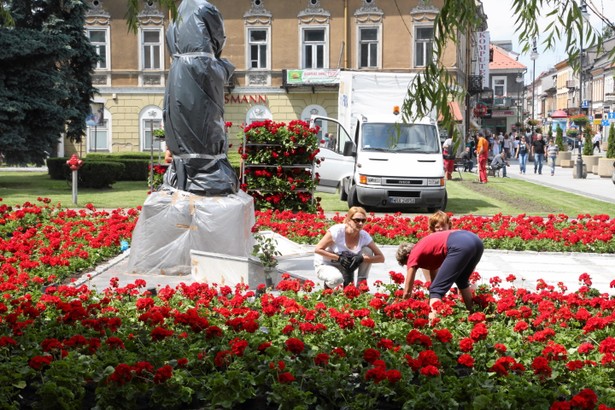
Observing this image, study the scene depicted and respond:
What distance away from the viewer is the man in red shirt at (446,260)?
7215mm

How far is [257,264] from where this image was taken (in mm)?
8961

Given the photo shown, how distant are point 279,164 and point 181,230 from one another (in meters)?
7.37

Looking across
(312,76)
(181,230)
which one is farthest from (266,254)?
(312,76)

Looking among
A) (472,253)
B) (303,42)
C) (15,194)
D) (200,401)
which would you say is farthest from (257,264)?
(303,42)

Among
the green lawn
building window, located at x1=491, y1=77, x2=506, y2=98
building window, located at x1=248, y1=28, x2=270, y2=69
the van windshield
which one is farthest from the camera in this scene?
building window, located at x1=491, y1=77, x2=506, y2=98

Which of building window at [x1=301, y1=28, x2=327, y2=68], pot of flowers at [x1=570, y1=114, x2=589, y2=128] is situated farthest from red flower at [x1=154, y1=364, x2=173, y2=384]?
pot of flowers at [x1=570, y1=114, x2=589, y2=128]

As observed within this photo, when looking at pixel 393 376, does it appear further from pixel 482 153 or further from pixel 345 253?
pixel 482 153

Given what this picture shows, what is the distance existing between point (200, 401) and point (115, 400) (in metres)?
0.56

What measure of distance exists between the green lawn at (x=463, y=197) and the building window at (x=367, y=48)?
1493 cm

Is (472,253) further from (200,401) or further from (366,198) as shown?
(366,198)

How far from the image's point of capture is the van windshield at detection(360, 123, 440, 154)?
65.0 ft

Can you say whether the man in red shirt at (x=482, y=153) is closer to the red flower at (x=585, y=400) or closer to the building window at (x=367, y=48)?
the building window at (x=367, y=48)

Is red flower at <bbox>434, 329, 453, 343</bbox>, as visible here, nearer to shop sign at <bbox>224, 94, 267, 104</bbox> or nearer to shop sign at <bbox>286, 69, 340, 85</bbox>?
shop sign at <bbox>286, 69, 340, 85</bbox>

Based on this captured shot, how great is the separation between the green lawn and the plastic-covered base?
9.66 m
